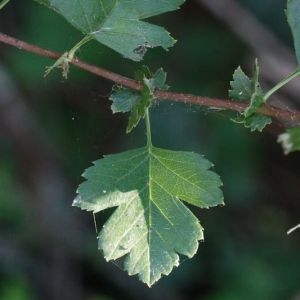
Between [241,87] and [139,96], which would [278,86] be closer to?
[241,87]

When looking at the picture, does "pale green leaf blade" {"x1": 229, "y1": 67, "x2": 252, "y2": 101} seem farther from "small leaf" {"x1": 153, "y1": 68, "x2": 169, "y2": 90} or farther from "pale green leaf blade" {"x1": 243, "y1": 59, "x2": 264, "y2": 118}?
"small leaf" {"x1": 153, "y1": 68, "x2": 169, "y2": 90}

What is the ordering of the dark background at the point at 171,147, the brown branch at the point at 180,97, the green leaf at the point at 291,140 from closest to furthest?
the green leaf at the point at 291,140 → the brown branch at the point at 180,97 → the dark background at the point at 171,147

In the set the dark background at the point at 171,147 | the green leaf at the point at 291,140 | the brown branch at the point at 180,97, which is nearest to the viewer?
the green leaf at the point at 291,140

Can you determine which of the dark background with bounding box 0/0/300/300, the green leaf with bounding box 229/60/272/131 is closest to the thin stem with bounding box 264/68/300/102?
the green leaf with bounding box 229/60/272/131

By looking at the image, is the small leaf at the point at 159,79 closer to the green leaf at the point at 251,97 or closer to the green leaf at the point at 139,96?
the green leaf at the point at 139,96

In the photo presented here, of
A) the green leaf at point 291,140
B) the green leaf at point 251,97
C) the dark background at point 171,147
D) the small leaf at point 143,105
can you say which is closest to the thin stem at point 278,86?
A: the green leaf at point 251,97

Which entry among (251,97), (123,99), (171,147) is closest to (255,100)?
(251,97)
